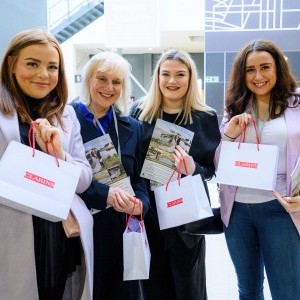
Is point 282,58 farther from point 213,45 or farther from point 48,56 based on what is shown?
point 213,45

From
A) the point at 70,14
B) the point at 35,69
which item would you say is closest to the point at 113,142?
the point at 35,69

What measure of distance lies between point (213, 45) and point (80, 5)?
5176 millimetres

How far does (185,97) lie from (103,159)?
1.91ft

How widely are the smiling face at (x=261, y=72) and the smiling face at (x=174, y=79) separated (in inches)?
12.7

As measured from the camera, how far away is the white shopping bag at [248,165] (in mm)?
1512

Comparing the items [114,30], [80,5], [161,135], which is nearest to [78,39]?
[80,5]

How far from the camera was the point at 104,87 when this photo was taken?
167cm

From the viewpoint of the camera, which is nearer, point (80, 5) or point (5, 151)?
point (5, 151)

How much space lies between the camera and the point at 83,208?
1437 millimetres

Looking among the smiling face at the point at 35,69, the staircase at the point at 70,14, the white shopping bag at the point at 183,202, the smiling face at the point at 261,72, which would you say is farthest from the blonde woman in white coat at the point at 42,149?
the staircase at the point at 70,14

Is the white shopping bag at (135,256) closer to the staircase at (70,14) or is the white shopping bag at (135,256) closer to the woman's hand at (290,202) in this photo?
the woman's hand at (290,202)

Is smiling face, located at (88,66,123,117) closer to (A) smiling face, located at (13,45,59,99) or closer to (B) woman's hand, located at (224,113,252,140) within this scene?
(A) smiling face, located at (13,45,59,99)

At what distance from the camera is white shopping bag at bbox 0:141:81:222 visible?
1.14m

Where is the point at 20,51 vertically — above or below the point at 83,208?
above
